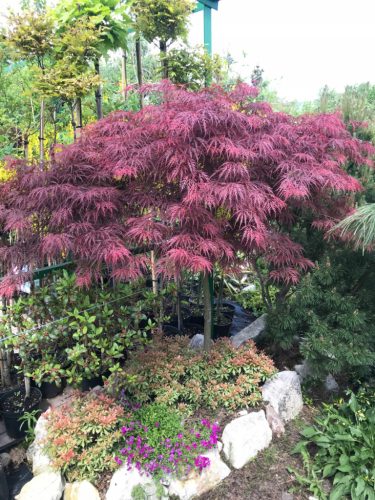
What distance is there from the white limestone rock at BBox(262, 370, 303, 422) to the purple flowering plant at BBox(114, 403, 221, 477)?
0.47 m

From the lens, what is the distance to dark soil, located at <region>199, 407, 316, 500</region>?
2.15 meters

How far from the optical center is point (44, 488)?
211cm

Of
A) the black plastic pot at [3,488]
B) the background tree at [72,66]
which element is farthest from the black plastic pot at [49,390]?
the background tree at [72,66]

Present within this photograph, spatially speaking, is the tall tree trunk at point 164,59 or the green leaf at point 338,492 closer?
the green leaf at point 338,492

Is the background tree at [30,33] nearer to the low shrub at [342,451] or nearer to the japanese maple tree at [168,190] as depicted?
the japanese maple tree at [168,190]

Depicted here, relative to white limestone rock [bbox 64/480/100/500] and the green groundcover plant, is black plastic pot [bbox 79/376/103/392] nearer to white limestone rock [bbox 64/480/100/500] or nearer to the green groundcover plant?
the green groundcover plant

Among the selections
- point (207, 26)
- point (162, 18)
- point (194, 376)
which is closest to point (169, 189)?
point (194, 376)

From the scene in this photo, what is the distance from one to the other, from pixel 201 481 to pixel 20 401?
55.7 inches

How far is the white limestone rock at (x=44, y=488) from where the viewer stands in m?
2.09

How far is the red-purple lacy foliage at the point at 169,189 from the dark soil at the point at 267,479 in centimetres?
112

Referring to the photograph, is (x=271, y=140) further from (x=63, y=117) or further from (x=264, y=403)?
(x=63, y=117)

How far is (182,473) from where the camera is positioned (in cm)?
213

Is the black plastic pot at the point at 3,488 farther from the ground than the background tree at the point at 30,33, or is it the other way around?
the background tree at the point at 30,33

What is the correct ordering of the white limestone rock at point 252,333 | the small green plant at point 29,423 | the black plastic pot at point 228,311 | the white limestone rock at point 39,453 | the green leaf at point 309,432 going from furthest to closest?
the black plastic pot at point 228,311, the white limestone rock at point 252,333, the small green plant at point 29,423, the green leaf at point 309,432, the white limestone rock at point 39,453
